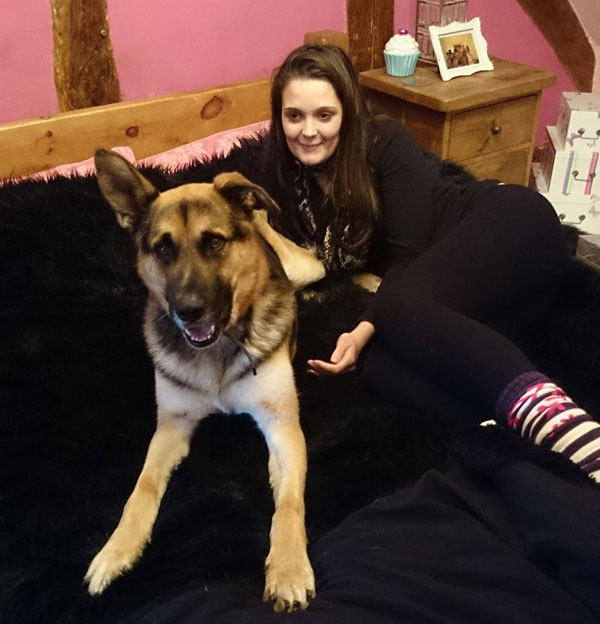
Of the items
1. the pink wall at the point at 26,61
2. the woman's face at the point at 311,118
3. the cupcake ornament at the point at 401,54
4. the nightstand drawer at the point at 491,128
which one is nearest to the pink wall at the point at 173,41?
the pink wall at the point at 26,61

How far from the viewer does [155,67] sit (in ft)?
8.05

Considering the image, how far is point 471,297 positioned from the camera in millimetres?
1553

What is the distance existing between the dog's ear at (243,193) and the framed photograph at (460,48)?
150 centimetres

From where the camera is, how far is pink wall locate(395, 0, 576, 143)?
3.13 meters

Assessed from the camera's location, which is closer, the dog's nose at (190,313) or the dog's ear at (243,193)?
the dog's nose at (190,313)

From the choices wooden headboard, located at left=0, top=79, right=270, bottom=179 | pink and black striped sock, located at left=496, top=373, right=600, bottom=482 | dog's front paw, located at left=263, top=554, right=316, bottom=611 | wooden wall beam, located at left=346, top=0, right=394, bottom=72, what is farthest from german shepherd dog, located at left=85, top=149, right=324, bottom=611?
wooden wall beam, located at left=346, top=0, right=394, bottom=72

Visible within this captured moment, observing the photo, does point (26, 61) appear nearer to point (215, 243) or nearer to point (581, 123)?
point (215, 243)

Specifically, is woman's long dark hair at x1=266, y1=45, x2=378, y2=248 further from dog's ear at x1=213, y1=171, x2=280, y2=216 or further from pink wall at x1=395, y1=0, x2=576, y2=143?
pink wall at x1=395, y1=0, x2=576, y2=143

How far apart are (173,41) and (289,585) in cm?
213

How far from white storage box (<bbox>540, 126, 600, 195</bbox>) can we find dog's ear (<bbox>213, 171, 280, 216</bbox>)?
1.98 m

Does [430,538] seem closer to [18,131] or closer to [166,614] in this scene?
[166,614]

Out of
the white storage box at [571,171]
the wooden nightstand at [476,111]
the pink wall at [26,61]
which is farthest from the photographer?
the white storage box at [571,171]

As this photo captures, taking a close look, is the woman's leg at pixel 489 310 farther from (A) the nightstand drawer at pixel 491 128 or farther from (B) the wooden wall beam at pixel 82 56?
(B) the wooden wall beam at pixel 82 56

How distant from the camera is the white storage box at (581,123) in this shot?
284 cm
